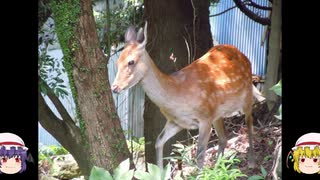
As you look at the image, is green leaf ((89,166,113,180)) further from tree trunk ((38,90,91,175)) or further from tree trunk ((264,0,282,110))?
tree trunk ((264,0,282,110))

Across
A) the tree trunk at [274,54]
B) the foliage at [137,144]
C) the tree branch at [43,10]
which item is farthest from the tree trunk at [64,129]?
the tree trunk at [274,54]

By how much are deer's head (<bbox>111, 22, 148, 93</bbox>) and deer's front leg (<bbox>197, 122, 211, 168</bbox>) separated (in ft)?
1.52

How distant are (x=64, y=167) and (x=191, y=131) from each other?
1.20m

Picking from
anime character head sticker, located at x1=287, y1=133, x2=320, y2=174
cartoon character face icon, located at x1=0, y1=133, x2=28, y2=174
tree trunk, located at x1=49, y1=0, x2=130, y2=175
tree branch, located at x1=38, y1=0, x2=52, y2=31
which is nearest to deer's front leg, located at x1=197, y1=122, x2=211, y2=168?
tree trunk, located at x1=49, y1=0, x2=130, y2=175

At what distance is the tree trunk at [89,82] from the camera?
158 inches

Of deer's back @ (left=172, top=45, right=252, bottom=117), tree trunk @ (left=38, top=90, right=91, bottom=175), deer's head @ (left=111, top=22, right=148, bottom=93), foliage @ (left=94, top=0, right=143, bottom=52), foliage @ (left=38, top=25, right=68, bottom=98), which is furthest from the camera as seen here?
foliage @ (left=94, top=0, right=143, bottom=52)

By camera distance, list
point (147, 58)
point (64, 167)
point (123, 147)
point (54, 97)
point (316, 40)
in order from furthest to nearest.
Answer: point (64, 167) → point (54, 97) → point (123, 147) → point (147, 58) → point (316, 40)

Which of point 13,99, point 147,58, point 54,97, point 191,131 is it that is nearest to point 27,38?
point 13,99

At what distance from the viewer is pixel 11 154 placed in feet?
11.1

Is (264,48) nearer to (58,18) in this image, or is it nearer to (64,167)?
(58,18)

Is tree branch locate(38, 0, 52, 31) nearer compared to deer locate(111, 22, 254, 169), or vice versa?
deer locate(111, 22, 254, 169)

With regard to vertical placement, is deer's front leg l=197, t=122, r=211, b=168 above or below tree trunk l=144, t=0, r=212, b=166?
below

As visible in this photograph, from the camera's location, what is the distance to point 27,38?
352 centimetres

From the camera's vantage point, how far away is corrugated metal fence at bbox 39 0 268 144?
14.0ft
